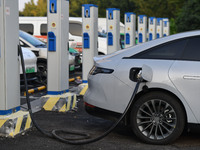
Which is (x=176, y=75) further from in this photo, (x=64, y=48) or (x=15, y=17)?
(x=64, y=48)

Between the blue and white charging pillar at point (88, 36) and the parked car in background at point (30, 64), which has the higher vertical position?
the blue and white charging pillar at point (88, 36)

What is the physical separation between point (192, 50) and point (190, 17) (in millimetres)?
30893

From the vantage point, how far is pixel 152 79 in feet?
18.5

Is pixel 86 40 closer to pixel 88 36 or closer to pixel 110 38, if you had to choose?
pixel 88 36

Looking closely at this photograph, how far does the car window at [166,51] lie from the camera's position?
19.0ft

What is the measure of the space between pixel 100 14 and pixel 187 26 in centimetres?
2649

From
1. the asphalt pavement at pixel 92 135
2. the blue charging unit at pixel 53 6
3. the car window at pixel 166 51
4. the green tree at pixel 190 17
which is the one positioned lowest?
the asphalt pavement at pixel 92 135

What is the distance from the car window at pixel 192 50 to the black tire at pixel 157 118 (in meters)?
0.58

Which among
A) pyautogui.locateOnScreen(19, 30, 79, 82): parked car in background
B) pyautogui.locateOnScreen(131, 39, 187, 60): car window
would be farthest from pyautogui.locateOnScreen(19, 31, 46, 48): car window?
pyautogui.locateOnScreen(131, 39, 187, 60): car window

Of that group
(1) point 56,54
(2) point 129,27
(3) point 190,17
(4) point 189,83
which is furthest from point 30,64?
(3) point 190,17

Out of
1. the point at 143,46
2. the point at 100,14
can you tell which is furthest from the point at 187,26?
the point at 143,46

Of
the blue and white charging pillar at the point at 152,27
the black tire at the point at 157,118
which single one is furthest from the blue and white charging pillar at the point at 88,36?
the blue and white charging pillar at the point at 152,27

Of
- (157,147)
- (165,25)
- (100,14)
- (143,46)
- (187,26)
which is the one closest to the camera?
(157,147)

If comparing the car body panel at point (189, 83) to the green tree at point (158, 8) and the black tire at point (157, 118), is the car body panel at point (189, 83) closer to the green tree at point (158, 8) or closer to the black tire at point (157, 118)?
the black tire at point (157, 118)
